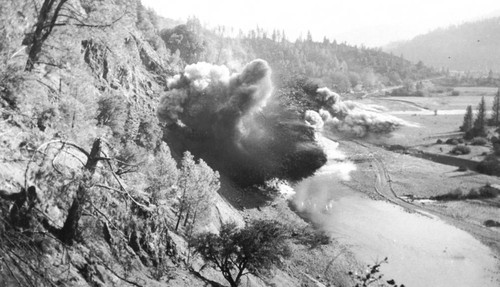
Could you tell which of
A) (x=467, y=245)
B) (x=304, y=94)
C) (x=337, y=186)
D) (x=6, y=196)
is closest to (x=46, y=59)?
(x=6, y=196)

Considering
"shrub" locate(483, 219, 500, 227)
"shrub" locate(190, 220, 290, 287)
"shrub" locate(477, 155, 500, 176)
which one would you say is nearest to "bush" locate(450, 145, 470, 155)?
"shrub" locate(477, 155, 500, 176)

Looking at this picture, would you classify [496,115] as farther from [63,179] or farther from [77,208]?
[63,179]

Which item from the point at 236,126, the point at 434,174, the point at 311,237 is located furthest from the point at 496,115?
the point at 311,237

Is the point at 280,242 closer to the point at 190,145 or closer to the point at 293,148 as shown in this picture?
the point at 190,145

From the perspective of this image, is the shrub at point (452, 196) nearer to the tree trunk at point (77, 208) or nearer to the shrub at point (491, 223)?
the shrub at point (491, 223)

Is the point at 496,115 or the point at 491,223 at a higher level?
the point at 496,115

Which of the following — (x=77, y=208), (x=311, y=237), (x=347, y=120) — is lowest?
(x=311, y=237)

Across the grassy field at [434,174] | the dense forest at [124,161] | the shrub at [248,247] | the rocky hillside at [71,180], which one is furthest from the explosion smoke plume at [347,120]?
the rocky hillside at [71,180]
